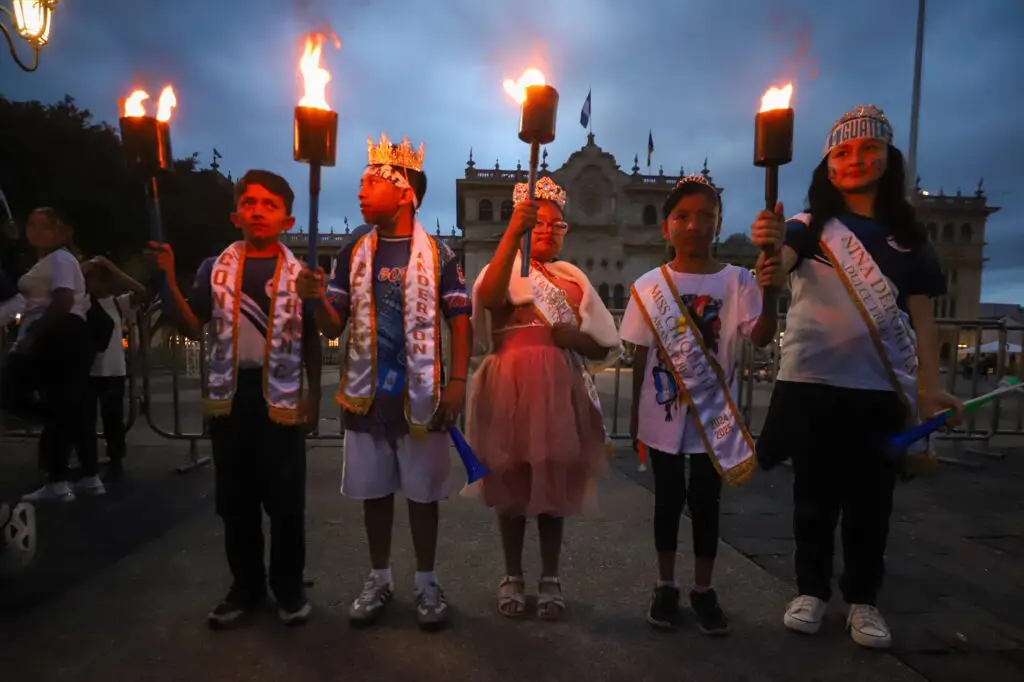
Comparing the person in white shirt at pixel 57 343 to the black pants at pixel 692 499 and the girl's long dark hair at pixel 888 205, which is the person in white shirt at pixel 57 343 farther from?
the girl's long dark hair at pixel 888 205

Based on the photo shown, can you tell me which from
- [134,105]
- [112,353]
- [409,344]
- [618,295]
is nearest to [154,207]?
[134,105]

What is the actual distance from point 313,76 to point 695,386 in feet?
6.51

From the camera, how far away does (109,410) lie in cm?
541

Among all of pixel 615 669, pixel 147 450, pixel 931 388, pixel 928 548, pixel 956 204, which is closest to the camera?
pixel 615 669

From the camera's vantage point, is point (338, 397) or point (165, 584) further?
point (165, 584)

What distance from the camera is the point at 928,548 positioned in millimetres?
3951

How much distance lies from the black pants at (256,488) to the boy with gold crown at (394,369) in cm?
25

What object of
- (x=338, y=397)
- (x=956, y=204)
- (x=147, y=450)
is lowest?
(x=147, y=450)

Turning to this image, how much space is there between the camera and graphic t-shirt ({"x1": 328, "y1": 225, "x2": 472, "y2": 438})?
Result: 9.16ft

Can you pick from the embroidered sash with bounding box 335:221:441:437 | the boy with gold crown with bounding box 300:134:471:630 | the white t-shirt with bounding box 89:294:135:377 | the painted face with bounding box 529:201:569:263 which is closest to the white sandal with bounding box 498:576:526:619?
the boy with gold crown with bounding box 300:134:471:630

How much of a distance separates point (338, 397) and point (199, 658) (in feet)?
3.71

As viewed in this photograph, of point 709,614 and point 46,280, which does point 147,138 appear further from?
point 709,614

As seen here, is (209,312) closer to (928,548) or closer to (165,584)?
(165,584)

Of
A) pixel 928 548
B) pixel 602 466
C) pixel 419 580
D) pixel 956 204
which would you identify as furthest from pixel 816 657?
pixel 956 204
